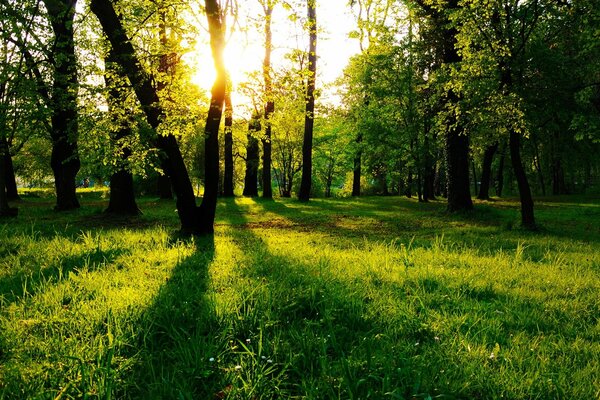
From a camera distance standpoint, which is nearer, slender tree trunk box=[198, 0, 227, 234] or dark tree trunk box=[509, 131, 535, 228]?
slender tree trunk box=[198, 0, 227, 234]

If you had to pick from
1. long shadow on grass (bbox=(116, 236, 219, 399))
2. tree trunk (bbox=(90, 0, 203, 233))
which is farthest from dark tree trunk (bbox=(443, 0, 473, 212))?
long shadow on grass (bbox=(116, 236, 219, 399))

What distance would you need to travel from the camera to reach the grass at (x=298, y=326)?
2.70m

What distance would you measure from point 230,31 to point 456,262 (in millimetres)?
8339

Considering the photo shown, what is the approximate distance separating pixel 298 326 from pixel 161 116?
699 cm

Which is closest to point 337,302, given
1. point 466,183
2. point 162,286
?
point 162,286

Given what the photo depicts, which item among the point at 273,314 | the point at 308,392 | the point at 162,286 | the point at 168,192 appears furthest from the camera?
the point at 168,192

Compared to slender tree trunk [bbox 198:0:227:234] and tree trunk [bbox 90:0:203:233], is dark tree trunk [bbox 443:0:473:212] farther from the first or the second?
tree trunk [bbox 90:0:203:233]

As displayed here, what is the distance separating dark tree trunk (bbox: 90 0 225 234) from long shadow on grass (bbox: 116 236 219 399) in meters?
4.96

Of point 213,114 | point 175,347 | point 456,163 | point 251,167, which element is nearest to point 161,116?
point 213,114

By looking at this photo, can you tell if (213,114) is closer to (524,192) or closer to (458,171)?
(524,192)

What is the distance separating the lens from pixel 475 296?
186 inches

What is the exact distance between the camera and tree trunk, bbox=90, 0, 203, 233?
28.1 ft

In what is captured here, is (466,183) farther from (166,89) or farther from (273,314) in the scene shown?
(273,314)

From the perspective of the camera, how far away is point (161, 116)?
8734mm
